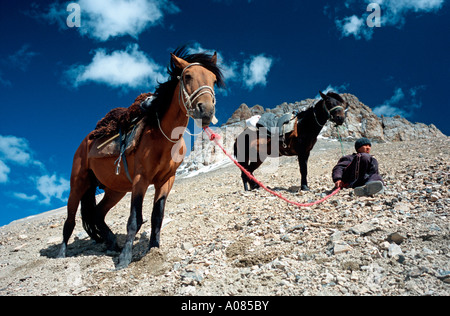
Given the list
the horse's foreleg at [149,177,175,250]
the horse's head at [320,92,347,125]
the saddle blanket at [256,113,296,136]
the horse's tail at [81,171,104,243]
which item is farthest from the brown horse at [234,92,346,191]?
the horse's tail at [81,171,104,243]

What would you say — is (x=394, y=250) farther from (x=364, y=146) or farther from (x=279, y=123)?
(x=279, y=123)

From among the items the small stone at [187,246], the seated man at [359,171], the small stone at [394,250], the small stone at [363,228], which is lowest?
the small stone at [187,246]

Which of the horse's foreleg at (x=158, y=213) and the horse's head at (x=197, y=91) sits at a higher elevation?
the horse's head at (x=197, y=91)

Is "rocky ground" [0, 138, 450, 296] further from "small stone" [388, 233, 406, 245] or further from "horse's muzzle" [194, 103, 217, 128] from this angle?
"horse's muzzle" [194, 103, 217, 128]

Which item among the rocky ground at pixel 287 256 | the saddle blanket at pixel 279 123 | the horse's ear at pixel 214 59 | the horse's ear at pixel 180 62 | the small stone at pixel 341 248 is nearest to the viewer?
the rocky ground at pixel 287 256

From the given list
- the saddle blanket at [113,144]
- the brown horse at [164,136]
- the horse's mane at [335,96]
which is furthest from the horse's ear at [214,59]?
the horse's mane at [335,96]

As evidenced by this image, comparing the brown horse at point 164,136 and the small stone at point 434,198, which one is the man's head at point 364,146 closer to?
the small stone at point 434,198

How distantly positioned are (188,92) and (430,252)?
379cm

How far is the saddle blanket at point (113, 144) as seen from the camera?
4.89 meters

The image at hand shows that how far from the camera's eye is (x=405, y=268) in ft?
9.26

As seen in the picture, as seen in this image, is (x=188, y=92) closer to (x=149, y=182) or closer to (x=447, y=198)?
(x=149, y=182)

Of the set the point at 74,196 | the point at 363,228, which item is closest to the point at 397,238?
the point at 363,228

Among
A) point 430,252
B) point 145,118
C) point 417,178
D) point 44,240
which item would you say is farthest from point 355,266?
point 44,240

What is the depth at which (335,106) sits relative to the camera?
844 cm
